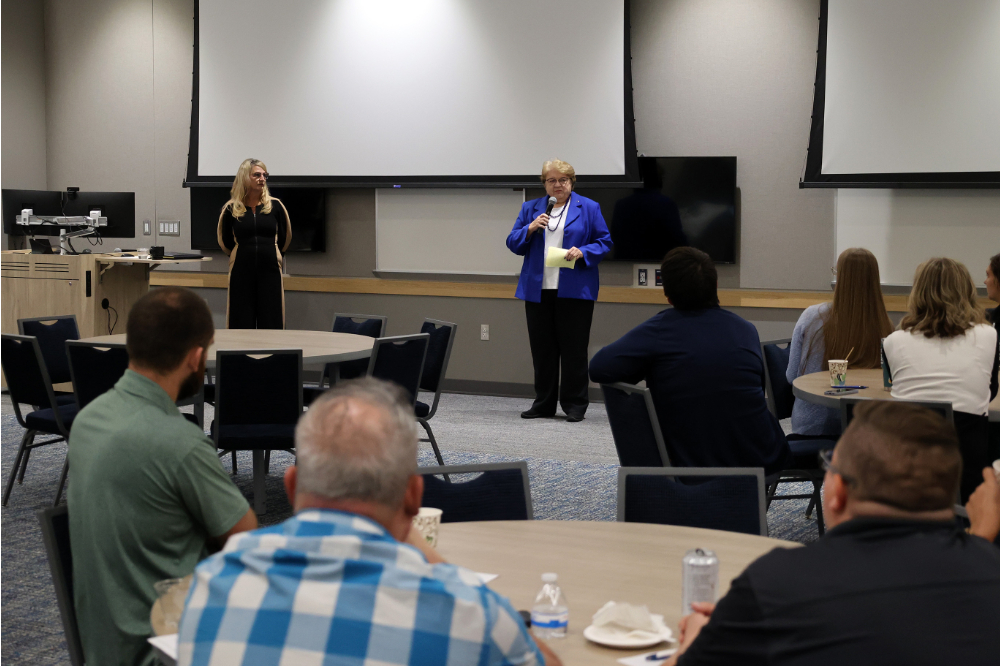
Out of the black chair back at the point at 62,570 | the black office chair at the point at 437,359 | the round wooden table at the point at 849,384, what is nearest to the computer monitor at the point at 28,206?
the black office chair at the point at 437,359

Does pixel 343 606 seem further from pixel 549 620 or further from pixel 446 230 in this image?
pixel 446 230

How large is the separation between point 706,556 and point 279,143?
7152mm

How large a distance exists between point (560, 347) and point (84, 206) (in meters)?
4.01

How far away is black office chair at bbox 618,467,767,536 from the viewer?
2.55 m

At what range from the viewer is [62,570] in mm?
2160

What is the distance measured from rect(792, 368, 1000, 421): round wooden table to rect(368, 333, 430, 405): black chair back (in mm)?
1715

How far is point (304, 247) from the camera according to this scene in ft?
27.5

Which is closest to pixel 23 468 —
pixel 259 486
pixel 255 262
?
pixel 259 486

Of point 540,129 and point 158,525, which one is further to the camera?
point 540,129

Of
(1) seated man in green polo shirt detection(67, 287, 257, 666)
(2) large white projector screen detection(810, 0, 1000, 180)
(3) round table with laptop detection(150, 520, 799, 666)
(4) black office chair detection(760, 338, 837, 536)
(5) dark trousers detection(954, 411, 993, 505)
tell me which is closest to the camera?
(3) round table with laptop detection(150, 520, 799, 666)

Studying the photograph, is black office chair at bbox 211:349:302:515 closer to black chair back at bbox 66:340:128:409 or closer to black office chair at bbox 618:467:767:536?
black chair back at bbox 66:340:128:409

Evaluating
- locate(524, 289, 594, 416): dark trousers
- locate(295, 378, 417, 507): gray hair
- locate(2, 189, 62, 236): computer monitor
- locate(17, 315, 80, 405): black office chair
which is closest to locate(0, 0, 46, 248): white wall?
locate(2, 189, 62, 236): computer monitor

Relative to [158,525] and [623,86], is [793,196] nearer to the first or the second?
[623,86]

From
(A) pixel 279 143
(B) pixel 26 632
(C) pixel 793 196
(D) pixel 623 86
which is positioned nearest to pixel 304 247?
(A) pixel 279 143
